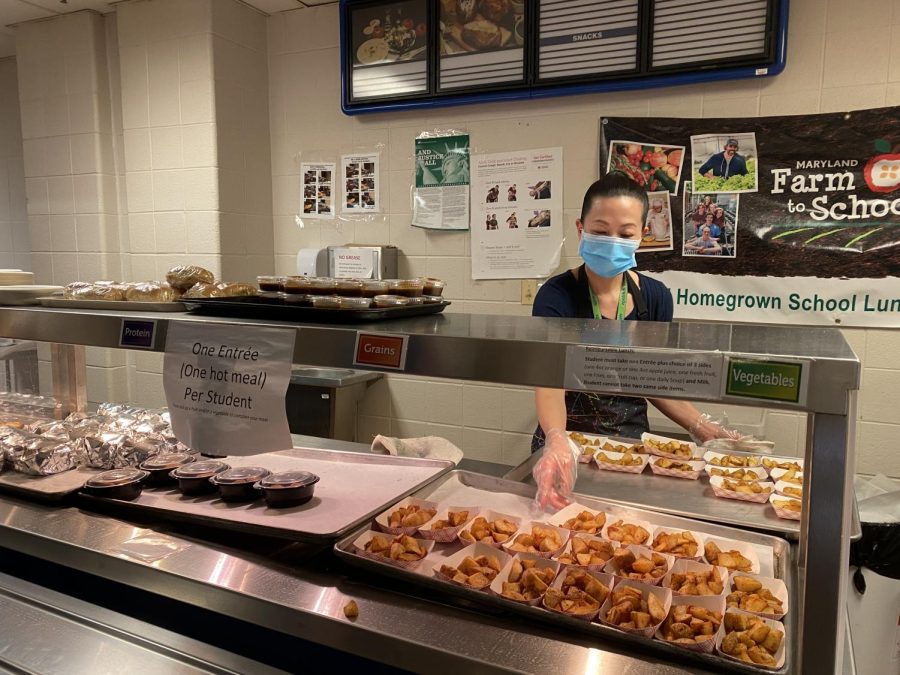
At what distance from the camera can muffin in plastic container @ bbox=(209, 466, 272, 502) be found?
133cm

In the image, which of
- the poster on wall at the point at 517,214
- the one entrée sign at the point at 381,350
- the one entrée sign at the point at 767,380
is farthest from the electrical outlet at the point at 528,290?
the one entrée sign at the point at 767,380

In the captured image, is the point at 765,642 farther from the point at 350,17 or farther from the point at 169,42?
the point at 169,42

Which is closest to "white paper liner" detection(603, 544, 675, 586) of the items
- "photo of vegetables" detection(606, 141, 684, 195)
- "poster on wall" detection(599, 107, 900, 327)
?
"poster on wall" detection(599, 107, 900, 327)

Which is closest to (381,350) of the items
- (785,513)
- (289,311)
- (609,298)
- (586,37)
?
(289,311)

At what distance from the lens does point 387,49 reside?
12.0 ft

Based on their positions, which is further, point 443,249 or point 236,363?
point 443,249

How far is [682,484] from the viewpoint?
67.6 inches

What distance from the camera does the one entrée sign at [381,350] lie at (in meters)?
0.98

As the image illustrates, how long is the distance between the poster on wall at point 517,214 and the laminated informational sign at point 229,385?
8.28 feet

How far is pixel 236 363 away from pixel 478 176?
2656 mm

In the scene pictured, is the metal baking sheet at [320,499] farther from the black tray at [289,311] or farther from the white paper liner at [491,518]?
the black tray at [289,311]

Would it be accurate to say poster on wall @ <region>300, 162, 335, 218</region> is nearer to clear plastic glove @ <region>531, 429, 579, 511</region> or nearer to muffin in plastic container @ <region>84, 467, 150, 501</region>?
clear plastic glove @ <region>531, 429, 579, 511</region>

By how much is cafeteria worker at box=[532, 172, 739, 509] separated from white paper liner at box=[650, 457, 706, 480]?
281mm

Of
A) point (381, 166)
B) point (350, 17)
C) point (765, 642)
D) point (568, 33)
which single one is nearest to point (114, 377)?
point (381, 166)
